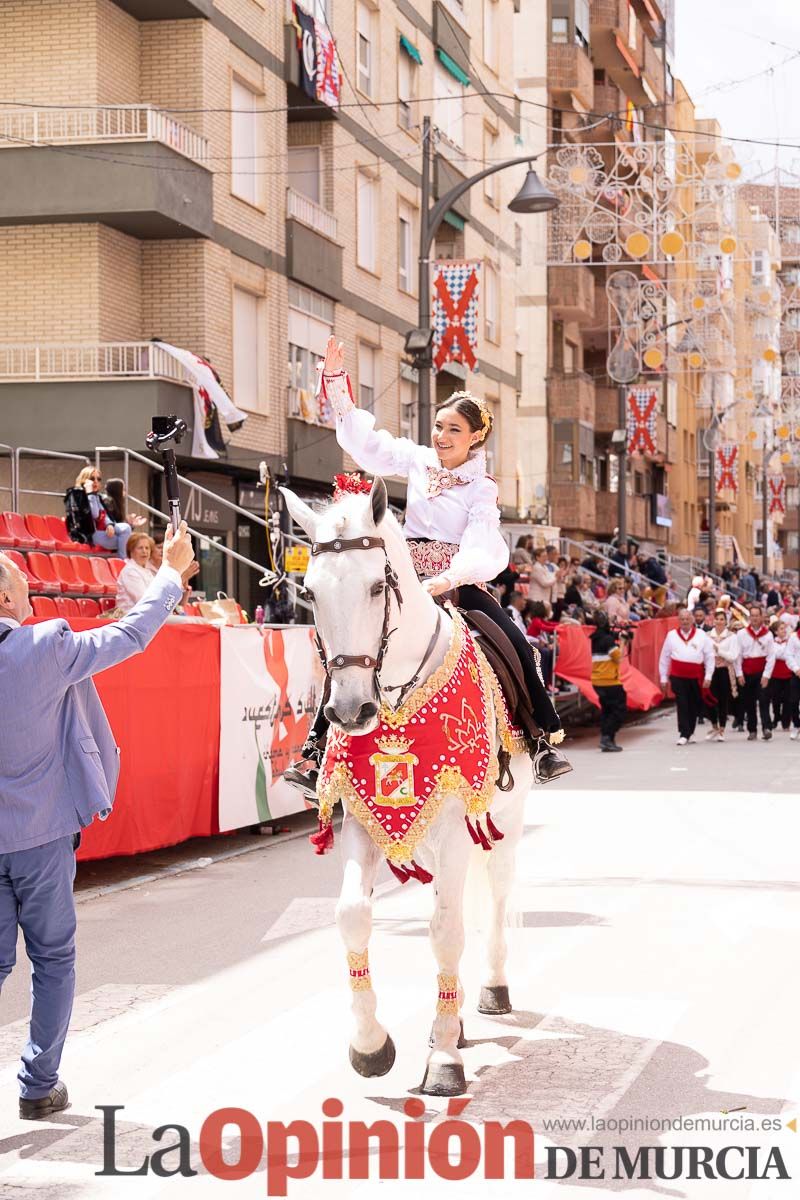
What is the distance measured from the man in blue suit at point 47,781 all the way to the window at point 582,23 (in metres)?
47.3

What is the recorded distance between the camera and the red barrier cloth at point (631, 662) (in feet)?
73.0

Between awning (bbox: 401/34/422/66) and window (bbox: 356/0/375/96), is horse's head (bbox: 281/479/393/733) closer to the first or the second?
window (bbox: 356/0/375/96)

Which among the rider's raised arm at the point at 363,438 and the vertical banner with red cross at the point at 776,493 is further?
the vertical banner with red cross at the point at 776,493

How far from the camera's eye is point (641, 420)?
42.5 m

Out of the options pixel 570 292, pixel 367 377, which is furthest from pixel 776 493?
pixel 367 377

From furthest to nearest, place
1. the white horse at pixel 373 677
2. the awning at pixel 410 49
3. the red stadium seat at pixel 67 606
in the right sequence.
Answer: the awning at pixel 410 49
the red stadium seat at pixel 67 606
the white horse at pixel 373 677

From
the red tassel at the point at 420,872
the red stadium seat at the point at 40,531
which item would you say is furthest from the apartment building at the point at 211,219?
the red tassel at the point at 420,872

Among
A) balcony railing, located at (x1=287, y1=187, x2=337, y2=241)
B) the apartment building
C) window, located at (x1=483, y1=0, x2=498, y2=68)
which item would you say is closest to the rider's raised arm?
the apartment building

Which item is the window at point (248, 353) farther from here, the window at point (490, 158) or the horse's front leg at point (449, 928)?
the horse's front leg at point (449, 928)

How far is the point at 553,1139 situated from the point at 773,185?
2723 centimetres

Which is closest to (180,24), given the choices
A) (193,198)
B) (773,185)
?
(193,198)

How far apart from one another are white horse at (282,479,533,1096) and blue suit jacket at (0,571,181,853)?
689 mm

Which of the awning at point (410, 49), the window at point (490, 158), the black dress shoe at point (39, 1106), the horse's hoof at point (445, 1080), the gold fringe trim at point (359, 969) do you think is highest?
the awning at point (410, 49)

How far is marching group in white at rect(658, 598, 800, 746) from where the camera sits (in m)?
23.7
